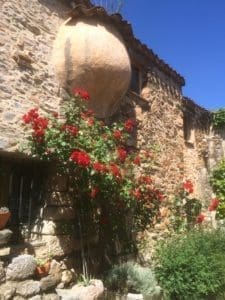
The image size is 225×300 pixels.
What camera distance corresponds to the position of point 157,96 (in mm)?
8625

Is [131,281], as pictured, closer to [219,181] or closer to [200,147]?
[219,181]

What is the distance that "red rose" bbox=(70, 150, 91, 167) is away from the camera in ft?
15.1

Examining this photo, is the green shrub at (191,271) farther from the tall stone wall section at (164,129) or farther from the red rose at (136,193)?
the tall stone wall section at (164,129)

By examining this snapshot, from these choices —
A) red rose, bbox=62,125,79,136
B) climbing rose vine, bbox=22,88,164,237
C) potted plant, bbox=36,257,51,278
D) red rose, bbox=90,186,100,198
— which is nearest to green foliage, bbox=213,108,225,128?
climbing rose vine, bbox=22,88,164,237

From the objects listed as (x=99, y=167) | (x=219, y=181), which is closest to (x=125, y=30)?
(x=99, y=167)

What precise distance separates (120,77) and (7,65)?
6.86 ft

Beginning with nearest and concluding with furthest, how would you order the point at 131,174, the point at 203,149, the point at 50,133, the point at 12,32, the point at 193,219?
the point at 50,133 → the point at 12,32 → the point at 131,174 → the point at 193,219 → the point at 203,149

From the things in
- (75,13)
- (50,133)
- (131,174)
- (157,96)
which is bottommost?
(131,174)

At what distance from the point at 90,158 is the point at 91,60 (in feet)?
6.44

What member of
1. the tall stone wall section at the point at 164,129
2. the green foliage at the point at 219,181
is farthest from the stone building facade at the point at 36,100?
the green foliage at the point at 219,181

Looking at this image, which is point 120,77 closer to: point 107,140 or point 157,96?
point 107,140

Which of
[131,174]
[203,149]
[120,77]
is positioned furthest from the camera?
[203,149]

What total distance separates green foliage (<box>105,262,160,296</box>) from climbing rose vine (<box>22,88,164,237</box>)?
80 centimetres

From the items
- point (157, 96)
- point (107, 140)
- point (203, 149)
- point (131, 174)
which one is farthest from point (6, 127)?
point (203, 149)
